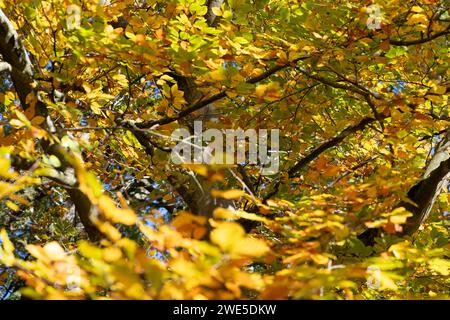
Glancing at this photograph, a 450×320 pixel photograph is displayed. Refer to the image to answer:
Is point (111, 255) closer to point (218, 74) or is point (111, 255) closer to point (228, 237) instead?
point (228, 237)

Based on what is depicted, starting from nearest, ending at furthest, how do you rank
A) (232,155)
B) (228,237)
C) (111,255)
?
1. (228,237)
2. (111,255)
3. (232,155)

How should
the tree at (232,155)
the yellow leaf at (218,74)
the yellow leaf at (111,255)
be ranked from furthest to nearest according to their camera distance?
the yellow leaf at (218,74), the tree at (232,155), the yellow leaf at (111,255)

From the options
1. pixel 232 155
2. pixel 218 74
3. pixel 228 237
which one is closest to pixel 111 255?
pixel 228 237

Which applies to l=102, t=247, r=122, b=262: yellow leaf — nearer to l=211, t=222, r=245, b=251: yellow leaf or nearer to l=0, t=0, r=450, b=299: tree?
l=0, t=0, r=450, b=299: tree

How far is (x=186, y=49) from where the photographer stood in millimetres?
3033

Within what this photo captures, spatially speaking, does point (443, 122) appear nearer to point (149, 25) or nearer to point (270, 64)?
point (270, 64)

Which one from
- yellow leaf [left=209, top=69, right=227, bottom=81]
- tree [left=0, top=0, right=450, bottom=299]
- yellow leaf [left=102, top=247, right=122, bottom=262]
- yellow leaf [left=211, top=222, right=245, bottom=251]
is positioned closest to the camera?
yellow leaf [left=211, top=222, right=245, bottom=251]

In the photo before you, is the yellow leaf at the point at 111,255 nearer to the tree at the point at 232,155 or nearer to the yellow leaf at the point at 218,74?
the tree at the point at 232,155

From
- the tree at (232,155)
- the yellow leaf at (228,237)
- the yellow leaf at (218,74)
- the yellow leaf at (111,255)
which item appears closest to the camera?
the yellow leaf at (228,237)

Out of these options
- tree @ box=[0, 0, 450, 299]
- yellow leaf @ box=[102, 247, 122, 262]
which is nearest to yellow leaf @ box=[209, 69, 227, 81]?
tree @ box=[0, 0, 450, 299]

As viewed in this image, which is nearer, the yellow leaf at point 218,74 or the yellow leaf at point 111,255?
the yellow leaf at point 111,255

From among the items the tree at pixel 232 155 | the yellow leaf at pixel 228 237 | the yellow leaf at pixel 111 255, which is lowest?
the yellow leaf at pixel 111 255

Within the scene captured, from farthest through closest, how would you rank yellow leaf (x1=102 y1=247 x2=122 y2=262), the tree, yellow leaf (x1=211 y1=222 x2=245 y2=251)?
the tree < yellow leaf (x1=102 y1=247 x2=122 y2=262) < yellow leaf (x1=211 y1=222 x2=245 y2=251)

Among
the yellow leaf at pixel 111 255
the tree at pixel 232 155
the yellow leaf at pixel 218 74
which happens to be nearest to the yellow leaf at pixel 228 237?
the tree at pixel 232 155
